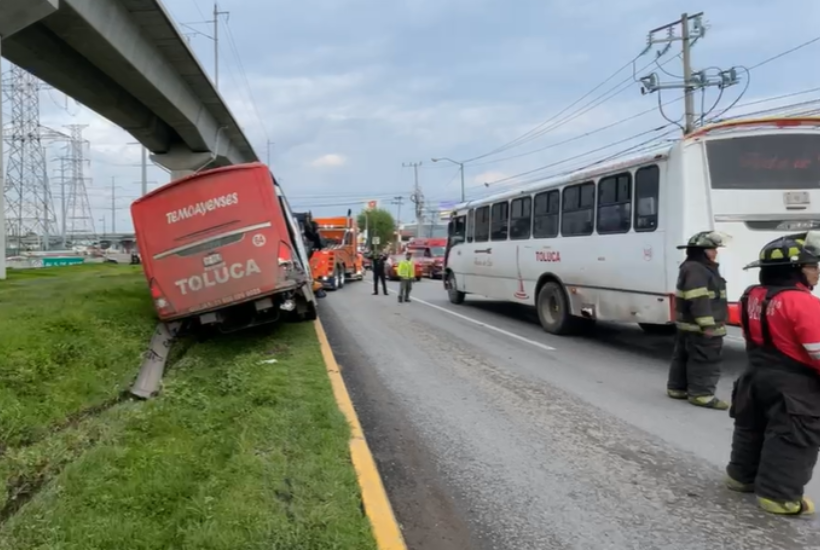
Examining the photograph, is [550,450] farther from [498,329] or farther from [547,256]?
[498,329]

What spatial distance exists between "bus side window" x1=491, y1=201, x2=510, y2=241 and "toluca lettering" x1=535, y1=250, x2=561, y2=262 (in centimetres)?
178

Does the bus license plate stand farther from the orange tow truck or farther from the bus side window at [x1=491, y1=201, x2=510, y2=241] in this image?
the orange tow truck

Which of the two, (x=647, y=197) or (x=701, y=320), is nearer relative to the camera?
(x=701, y=320)

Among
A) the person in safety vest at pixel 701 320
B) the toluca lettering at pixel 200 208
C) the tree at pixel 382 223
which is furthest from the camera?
the tree at pixel 382 223

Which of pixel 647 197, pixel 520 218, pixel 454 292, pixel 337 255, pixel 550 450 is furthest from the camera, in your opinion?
pixel 337 255

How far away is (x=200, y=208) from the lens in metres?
9.48

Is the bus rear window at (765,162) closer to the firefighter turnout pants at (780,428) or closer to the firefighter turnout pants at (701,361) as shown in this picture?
the firefighter turnout pants at (701,361)

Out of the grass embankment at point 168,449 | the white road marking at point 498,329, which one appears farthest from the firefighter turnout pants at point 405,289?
the grass embankment at point 168,449

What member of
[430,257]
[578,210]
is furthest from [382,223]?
[578,210]

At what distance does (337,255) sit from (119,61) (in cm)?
1167

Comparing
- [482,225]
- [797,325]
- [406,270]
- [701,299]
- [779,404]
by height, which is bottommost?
[779,404]

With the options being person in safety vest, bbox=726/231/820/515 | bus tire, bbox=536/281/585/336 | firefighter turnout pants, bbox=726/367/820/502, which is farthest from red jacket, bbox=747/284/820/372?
bus tire, bbox=536/281/585/336

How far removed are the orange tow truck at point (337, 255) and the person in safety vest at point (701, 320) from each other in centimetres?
1674

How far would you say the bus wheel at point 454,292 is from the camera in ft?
59.1
